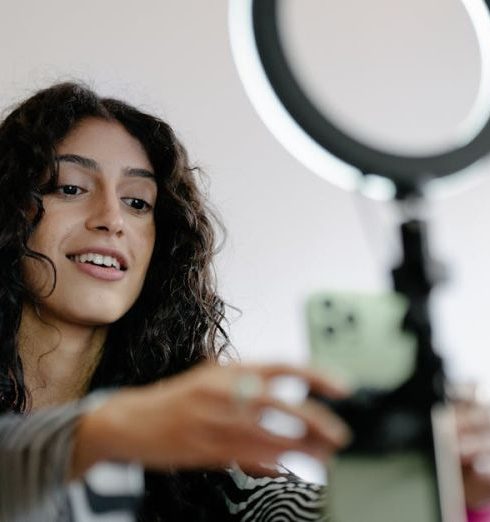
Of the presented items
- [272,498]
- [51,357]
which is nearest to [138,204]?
[51,357]

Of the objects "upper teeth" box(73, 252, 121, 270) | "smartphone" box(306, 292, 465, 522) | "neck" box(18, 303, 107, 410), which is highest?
"upper teeth" box(73, 252, 121, 270)

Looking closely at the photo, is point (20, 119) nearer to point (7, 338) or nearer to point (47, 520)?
point (7, 338)

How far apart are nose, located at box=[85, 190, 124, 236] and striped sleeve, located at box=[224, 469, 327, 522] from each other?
264 millimetres

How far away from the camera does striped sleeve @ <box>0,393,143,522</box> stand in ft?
1.47

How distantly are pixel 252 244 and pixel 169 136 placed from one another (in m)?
0.35

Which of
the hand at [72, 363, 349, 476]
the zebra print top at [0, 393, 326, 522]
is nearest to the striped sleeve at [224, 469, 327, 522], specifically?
the zebra print top at [0, 393, 326, 522]

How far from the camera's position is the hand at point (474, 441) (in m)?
0.50

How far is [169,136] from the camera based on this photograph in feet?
3.33

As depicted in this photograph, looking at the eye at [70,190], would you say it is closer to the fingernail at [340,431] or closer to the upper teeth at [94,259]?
the upper teeth at [94,259]

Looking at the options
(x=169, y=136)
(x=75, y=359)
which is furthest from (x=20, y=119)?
(x=75, y=359)

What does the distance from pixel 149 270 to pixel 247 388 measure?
0.63m

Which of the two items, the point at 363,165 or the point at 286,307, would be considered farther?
the point at 286,307

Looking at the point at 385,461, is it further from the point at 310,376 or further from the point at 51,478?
the point at 51,478

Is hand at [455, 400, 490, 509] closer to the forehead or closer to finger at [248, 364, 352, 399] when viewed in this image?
finger at [248, 364, 352, 399]
